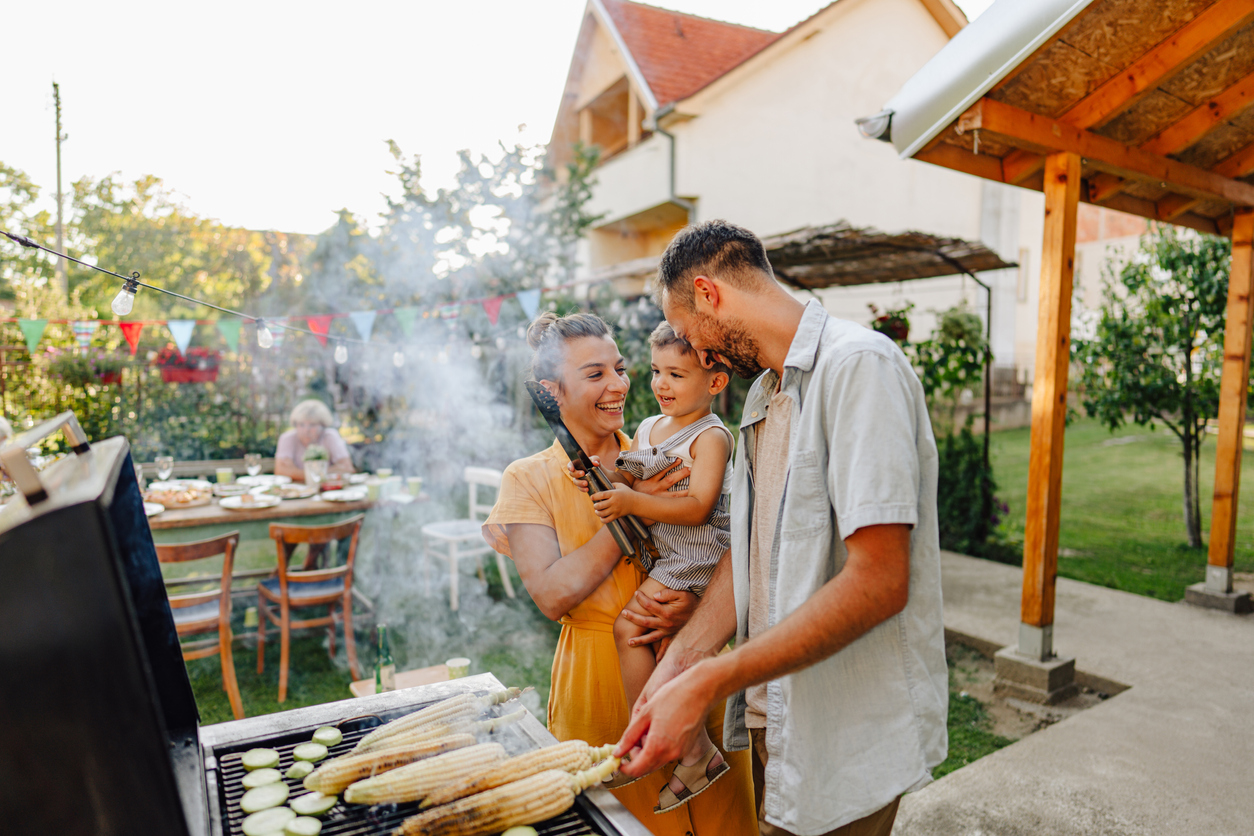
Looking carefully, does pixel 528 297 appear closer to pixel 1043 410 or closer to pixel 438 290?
pixel 438 290

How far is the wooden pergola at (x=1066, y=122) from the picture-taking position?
11.5 ft

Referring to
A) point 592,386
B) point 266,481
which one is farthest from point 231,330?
point 592,386

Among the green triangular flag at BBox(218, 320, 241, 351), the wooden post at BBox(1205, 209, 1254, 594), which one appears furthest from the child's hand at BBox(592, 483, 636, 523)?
the green triangular flag at BBox(218, 320, 241, 351)

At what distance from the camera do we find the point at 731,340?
70.5 inches

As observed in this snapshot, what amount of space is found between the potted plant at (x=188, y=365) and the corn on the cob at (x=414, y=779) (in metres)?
12.4

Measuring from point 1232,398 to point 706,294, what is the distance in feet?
20.4

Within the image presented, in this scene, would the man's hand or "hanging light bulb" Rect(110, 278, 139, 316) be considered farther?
"hanging light bulb" Rect(110, 278, 139, 316)

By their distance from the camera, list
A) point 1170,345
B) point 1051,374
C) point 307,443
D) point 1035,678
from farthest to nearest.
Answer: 1. point 1170,345
2. point 307,443
3. point 1035,678
4. point 1051,374

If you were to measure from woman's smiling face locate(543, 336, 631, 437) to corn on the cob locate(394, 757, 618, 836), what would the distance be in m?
1.10

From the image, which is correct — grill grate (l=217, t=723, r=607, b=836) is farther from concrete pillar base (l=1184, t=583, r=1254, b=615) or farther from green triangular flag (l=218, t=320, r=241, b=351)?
green triangular flag (l=218, t=320, r=241, b=351)

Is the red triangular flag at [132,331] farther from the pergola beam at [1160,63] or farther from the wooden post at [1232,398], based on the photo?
the wooden post at [1232,398]

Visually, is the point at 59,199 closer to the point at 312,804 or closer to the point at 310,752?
the point at 310,752

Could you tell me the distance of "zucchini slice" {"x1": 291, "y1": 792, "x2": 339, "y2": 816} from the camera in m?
1.60

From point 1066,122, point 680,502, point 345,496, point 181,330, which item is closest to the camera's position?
point 680,502
